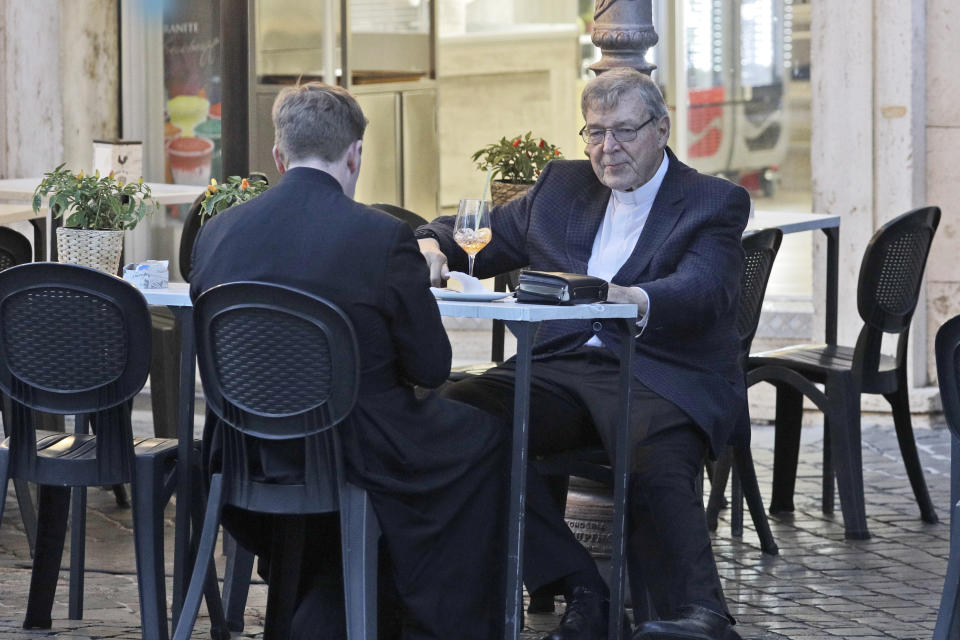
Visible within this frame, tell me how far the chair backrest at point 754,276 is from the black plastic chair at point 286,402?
1906 mm

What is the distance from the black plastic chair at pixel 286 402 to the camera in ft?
12.0

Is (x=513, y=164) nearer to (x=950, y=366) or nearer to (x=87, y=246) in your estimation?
(x=87, y=246)

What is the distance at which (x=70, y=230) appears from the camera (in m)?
4.56

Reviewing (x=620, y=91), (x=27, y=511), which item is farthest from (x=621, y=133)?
(x=27, y=511)

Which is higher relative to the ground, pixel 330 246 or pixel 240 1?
pixel 240 1

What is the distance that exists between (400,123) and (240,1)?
4.23m

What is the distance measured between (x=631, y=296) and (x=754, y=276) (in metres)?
1.21

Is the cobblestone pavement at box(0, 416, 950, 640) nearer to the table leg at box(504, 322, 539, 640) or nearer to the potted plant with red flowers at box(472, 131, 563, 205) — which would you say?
the table leg at box(504, 322, 539, 640)

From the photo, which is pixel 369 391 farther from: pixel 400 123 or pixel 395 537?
pixel 400 123

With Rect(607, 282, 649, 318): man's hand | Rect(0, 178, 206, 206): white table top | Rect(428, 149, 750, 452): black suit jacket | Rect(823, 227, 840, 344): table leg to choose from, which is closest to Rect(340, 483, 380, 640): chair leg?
Rect(607, 282, 649, 318): man's hand

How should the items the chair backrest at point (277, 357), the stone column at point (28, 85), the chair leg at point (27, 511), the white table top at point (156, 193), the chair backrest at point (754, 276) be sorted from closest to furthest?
the chair backrest at point (277, 357)
the chair backrest at point (754, 276)
the chair leg at point (27, 511)
the white table top at point (156, 193)
the stone column at point (28, 85)

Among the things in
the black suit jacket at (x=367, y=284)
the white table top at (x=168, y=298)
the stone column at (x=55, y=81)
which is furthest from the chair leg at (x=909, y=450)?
the stone column at (x=55, y=81)

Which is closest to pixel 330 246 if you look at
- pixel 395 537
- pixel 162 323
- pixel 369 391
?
pixel 369 391

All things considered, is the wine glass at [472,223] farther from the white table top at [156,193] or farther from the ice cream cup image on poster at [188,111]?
the ice cream cup image on poster at [188,111]
